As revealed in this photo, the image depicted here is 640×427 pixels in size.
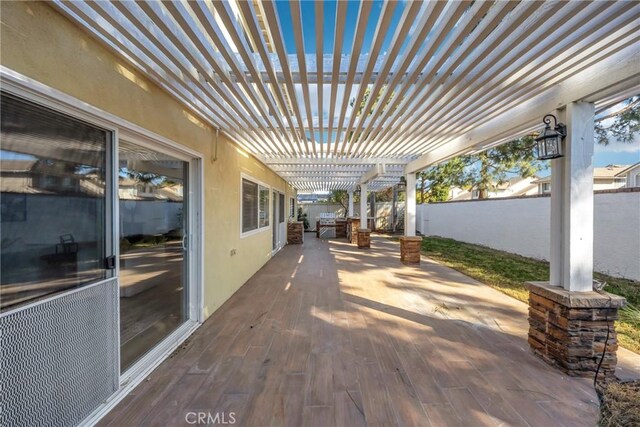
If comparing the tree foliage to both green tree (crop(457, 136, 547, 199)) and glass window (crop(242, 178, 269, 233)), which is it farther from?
glass window (crop(242, 178, 269, 233))

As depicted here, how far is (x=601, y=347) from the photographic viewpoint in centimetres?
221

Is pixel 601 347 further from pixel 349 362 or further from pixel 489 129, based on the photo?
pixel 489 129

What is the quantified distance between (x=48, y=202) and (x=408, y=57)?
8.44 feet

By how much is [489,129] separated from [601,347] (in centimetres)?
265

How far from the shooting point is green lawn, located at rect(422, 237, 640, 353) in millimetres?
2941

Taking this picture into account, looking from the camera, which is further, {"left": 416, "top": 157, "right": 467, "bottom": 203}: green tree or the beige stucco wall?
{"left": 416, "top": 157, "right": 467, "bottom": 203}: green tree

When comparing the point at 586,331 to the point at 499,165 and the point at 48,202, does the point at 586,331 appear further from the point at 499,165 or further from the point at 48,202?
the point at 499,165

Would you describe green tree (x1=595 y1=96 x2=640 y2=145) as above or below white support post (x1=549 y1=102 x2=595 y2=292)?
above

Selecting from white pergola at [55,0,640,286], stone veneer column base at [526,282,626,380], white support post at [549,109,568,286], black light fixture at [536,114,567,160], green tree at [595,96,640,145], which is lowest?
stone veneer column base at [526,282,626,380]

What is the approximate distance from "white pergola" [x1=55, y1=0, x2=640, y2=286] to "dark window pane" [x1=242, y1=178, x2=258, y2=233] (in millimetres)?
1846

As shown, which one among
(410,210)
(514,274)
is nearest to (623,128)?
(514,274)

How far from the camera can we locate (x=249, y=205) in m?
5.63

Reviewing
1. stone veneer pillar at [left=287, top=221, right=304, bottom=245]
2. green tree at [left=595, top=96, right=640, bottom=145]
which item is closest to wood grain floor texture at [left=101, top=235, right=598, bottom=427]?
green tree at [left=595, top=96, right=640, bottom=145]

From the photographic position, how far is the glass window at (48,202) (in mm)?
1348
